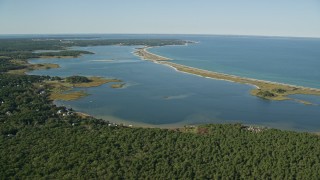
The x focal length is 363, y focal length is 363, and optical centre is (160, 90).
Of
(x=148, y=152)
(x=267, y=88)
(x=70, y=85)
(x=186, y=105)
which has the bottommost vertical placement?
(x=186, y=105)

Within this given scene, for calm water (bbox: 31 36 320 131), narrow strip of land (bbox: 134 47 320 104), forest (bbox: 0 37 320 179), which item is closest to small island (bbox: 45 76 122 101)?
calm water (bbox: 31 36 320 131)

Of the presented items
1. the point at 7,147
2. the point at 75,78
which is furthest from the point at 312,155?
the point at 75,78

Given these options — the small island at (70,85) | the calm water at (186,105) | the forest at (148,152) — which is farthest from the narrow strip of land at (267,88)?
the small island at (70,85)

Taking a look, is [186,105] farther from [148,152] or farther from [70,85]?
[70,85]

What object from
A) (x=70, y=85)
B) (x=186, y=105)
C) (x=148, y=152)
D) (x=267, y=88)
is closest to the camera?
(x=148, y=152)

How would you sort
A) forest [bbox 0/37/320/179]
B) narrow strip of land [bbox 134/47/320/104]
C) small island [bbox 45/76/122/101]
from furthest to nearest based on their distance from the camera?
narrow strip of land [bbox 134/47/320/104] → small island [bbox 45/76/122/101] → forest [bbox 0/37/320/179]

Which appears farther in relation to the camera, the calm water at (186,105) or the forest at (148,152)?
the calm water at (186,105)

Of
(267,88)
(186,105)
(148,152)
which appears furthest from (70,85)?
(148,152)

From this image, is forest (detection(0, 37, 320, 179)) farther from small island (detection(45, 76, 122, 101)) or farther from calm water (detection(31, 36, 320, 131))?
small island (detection(45, 76, 122, 101))

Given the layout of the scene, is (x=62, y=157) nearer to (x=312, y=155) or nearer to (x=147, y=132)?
(x=147, y=132)

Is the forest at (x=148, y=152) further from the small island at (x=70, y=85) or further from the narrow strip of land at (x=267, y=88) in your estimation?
the narrow strip of land at (x=267, y=88)
